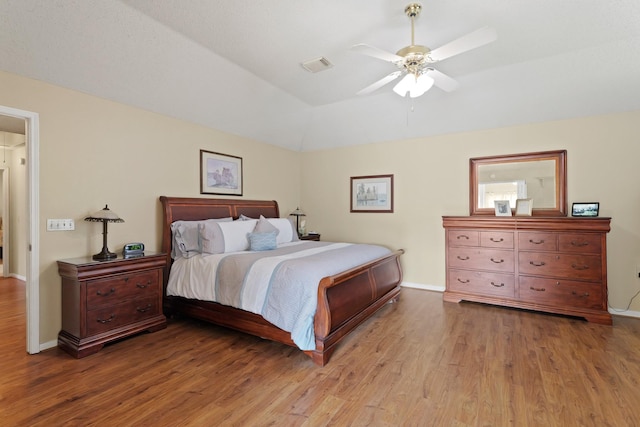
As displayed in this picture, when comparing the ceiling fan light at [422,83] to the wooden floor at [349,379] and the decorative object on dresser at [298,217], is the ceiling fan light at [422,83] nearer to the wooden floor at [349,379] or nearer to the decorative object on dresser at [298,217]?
the wooden floor at [349,379]

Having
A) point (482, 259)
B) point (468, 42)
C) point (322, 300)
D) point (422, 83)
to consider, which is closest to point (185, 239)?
point (322, 300)

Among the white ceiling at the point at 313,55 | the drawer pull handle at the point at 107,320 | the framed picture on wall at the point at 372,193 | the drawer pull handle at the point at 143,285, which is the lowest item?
the drawer pull handle at the point at 107,320

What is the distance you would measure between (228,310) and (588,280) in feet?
12.8

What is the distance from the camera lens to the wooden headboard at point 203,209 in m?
3.61

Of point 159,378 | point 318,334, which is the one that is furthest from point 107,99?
point 318,334

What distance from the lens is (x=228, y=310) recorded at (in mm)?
2975

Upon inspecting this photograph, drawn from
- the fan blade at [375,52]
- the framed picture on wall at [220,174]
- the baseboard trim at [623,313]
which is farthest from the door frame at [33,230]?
the baseboard trim at [623,313]

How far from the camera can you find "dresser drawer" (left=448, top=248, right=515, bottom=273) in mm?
3799

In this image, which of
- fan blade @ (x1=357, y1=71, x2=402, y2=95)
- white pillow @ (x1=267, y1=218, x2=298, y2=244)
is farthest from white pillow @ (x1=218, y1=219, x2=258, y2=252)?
fan blade @ (x1=357, y1=71, x2=402, y2=95)

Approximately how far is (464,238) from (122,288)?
13.1 ft

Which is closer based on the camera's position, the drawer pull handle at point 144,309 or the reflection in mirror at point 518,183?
the drawer pull handle at point 144,309

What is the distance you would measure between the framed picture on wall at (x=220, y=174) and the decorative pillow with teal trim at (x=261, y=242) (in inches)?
45.7

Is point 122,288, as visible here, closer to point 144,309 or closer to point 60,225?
point 144,309

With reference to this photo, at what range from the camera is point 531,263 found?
366cm
